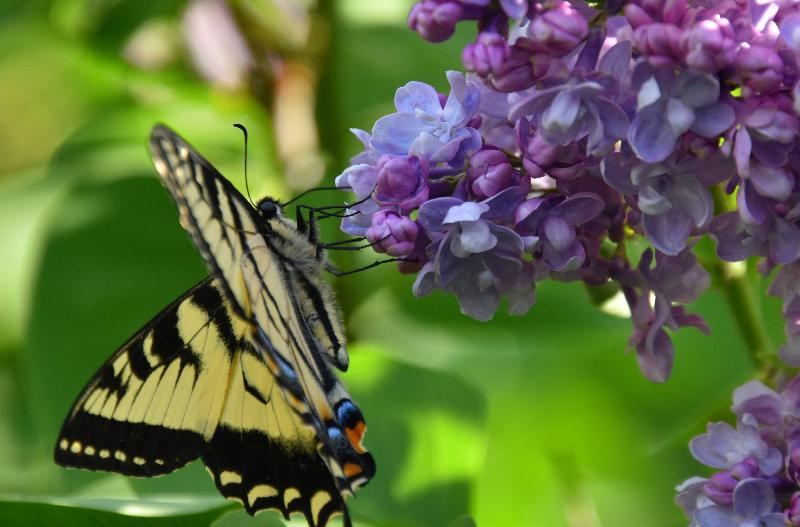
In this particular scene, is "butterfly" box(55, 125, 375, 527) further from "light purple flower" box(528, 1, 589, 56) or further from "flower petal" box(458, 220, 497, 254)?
"light purple flower" box(528, 1, 589, 56)

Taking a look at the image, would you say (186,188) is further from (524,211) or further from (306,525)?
(306,525)

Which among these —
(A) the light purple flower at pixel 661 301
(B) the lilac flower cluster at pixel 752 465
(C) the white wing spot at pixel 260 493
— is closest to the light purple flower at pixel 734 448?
(B) the lilac flower cluster at pixel 752 465

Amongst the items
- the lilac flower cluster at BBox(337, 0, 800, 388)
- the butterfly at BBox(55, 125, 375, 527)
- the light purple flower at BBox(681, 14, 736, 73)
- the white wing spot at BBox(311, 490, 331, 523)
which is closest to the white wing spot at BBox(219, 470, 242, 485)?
the butterfly at BBox(55, 125, 375, 527)

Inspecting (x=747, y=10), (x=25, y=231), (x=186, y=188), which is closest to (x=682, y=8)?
(x=747, y=10)

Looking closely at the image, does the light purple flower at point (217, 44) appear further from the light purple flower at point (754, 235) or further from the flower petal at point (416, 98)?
the light purple flower at point (754, 235)

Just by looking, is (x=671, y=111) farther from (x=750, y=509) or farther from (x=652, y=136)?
(x=750, y=509)
